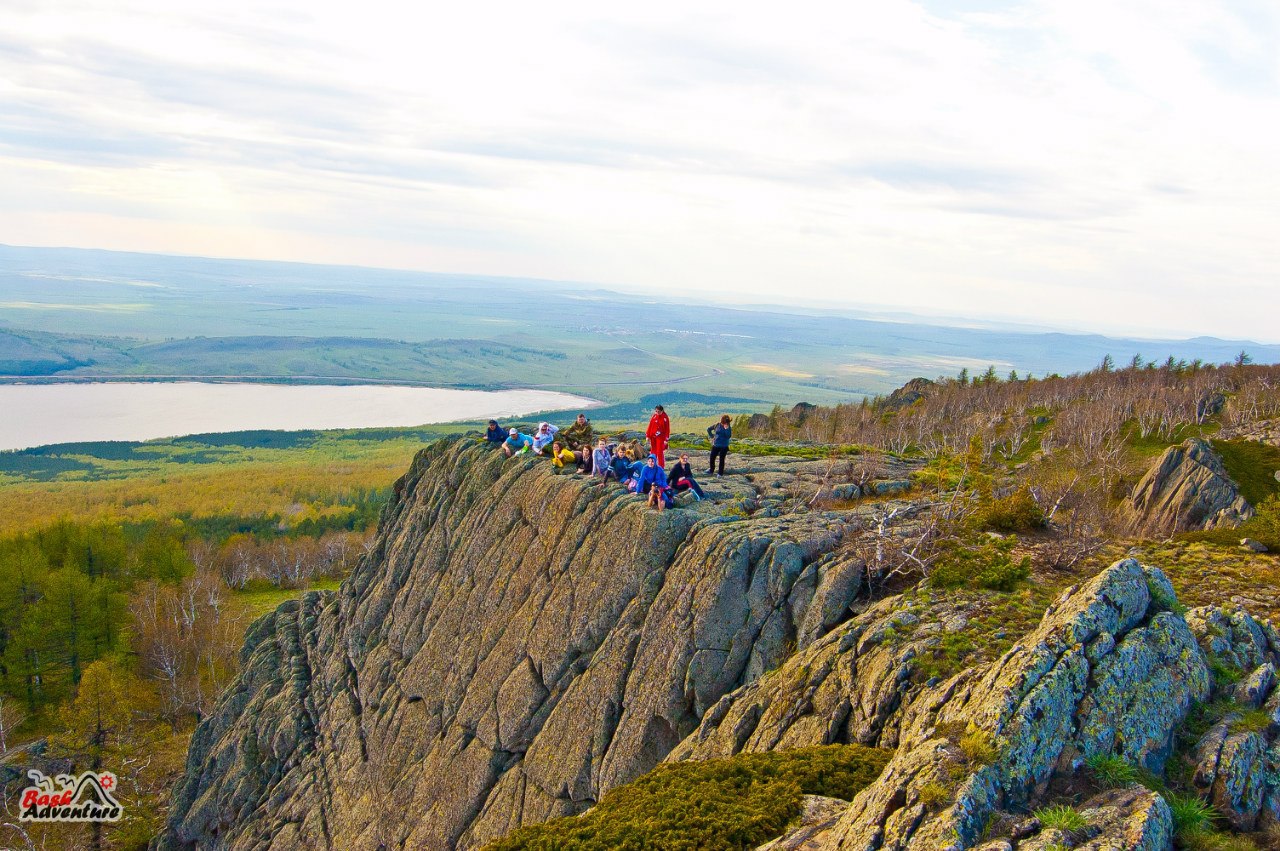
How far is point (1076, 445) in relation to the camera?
2016 inches

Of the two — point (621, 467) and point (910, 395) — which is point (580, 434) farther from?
point (910, 395)

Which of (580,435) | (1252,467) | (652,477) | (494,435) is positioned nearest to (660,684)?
(652,477)

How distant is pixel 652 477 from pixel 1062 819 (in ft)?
53.2

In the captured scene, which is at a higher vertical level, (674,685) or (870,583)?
(870,583)

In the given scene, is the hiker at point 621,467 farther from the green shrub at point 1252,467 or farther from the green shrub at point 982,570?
the green shrub at point 1252,467

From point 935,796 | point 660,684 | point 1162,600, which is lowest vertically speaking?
point 660,684

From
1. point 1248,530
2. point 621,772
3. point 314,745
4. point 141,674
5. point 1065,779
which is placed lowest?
point 141,674

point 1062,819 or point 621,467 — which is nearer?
point 1062,819

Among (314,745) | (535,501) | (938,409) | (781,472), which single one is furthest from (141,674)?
(938,409)

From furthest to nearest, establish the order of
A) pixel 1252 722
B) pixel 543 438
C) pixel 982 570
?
1. pixel 543 438
2. pixel 982 570
3. pixel 1252 722

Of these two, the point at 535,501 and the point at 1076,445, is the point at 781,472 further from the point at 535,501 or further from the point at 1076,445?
the point at 1076,445

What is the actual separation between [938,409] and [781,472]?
172ft

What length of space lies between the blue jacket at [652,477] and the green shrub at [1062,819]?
1524cm

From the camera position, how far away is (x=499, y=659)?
25297mm
